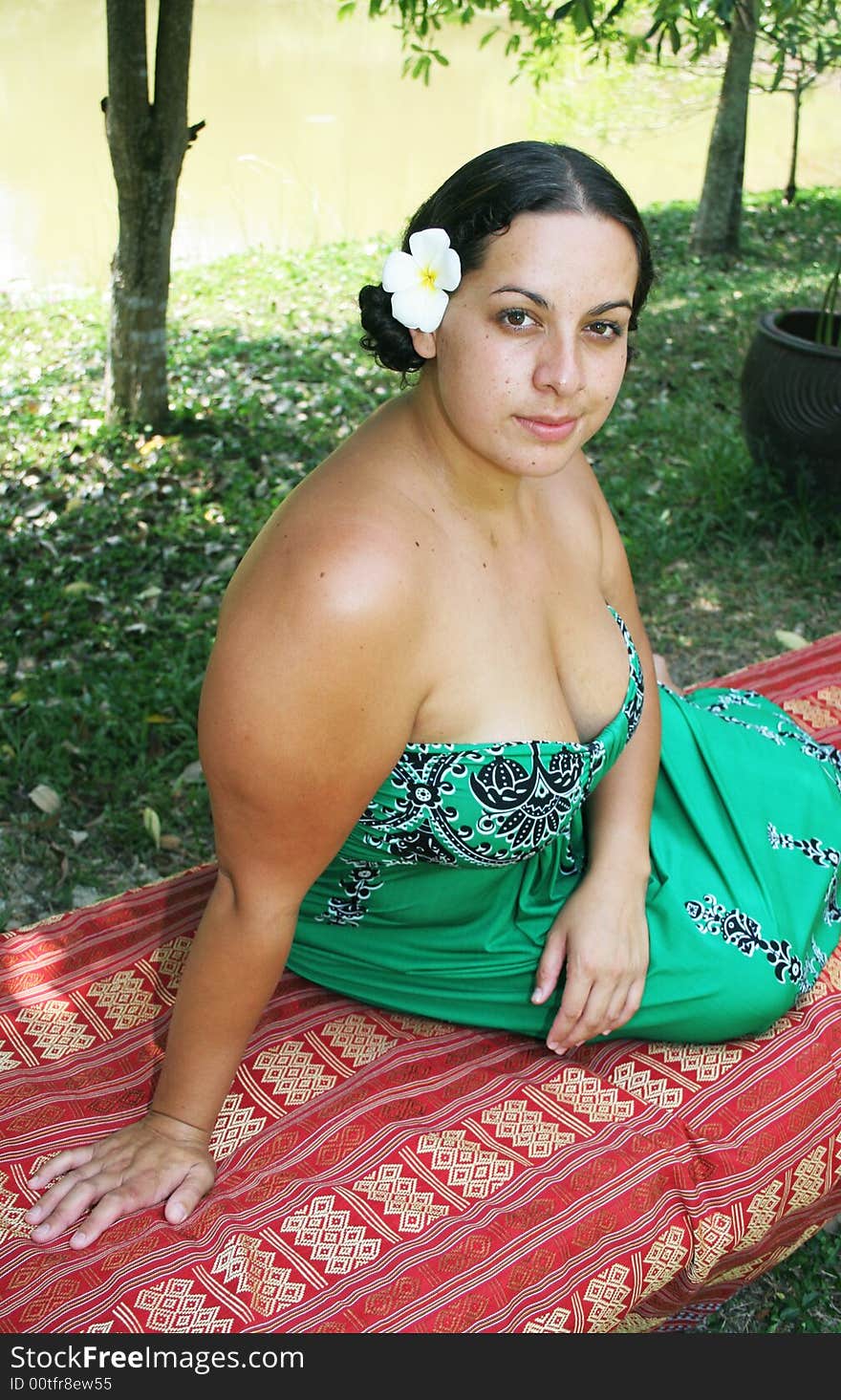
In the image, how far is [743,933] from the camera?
243 centimetres

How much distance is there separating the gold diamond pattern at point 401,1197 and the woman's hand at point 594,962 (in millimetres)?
363

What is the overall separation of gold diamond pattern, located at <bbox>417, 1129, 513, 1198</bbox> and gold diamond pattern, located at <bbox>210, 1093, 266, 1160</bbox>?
0.28m

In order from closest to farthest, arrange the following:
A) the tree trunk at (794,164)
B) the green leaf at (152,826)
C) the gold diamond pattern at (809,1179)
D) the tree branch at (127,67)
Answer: the gold diamond pattern at (809,1179), the green leaf at (152,826), the tree branch at (127,67), the tree trunk at (794,164)

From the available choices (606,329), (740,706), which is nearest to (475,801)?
(606,329)

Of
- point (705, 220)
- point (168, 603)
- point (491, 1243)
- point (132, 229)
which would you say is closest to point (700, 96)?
point (705, 220)

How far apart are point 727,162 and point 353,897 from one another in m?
7.36

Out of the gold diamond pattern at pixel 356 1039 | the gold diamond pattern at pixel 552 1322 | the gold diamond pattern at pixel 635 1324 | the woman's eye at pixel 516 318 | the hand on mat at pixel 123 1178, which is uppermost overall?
the woman's eye at pixel 516 318

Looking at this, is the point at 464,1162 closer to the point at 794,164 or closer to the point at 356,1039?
the point at 356,1039

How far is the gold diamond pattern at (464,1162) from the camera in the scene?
2117 mm

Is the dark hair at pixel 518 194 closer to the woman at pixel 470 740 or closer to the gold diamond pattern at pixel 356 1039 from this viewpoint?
the woman at pixel 470 740

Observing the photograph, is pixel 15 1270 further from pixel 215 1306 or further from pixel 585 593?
pixel 585 593

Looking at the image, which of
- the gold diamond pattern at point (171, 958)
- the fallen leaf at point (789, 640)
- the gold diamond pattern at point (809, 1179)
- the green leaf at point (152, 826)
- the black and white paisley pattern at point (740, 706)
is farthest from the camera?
the fallen leaf at point (789, 640)

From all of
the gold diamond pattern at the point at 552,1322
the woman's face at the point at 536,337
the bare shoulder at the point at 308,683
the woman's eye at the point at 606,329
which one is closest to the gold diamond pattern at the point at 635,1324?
the gold diamond pattern at the point at 552,1322

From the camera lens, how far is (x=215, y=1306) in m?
1.89
